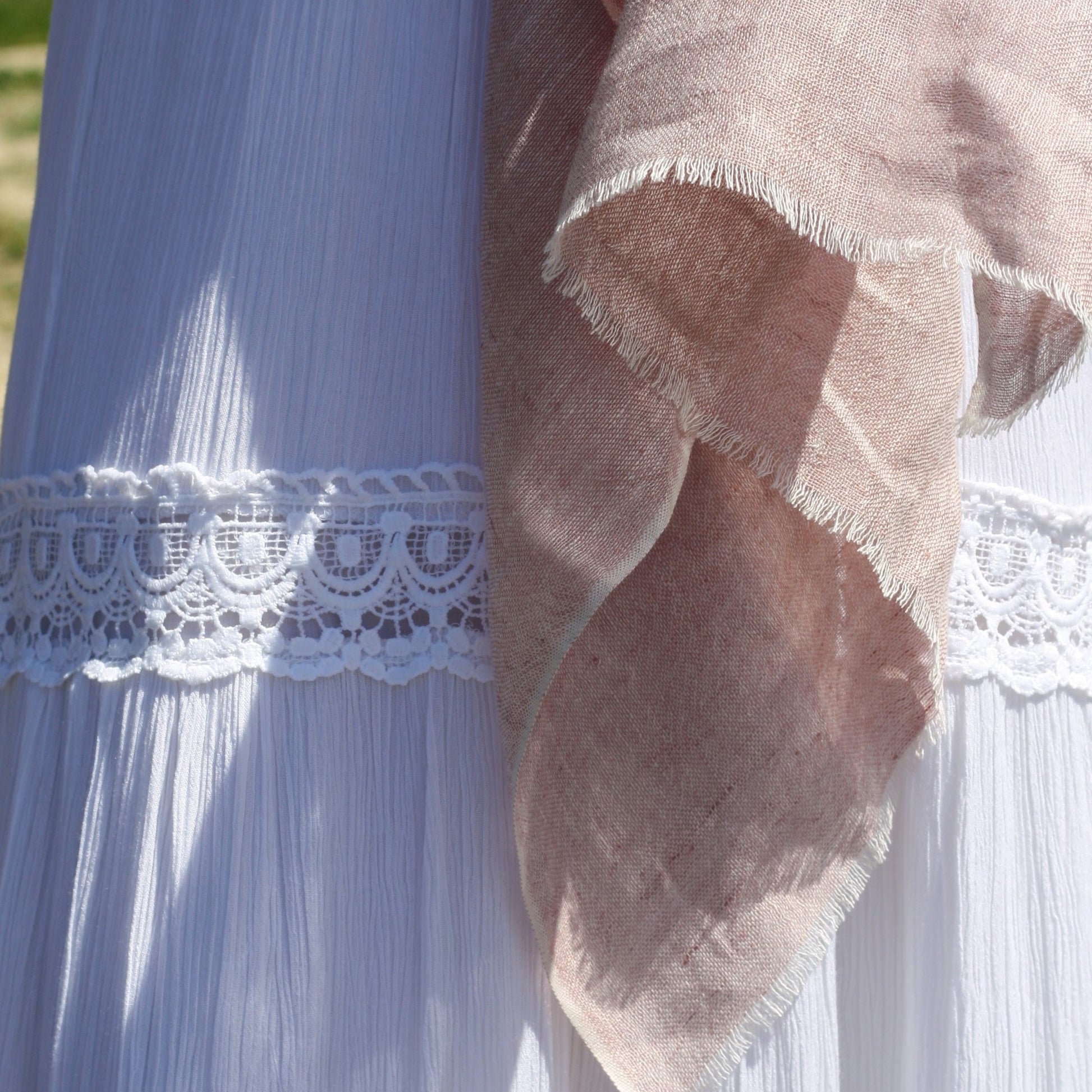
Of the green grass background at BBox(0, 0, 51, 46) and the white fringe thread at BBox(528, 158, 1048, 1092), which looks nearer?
the white fringe thread at BBox(528, 158, 1048, 1092)

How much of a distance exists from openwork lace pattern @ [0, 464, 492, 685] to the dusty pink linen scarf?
32 mm

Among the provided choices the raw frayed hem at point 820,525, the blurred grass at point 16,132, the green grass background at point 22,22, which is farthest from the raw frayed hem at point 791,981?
the green grass background at point 22,22

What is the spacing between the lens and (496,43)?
1.68 ft

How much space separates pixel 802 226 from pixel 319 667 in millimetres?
264

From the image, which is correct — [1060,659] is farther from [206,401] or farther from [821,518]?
[206,401]

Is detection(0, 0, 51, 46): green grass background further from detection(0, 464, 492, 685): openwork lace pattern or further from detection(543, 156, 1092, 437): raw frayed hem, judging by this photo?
detection(543, 156, 1092, 437): raw frayed hem

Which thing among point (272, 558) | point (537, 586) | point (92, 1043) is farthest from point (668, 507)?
point (92, 1043)

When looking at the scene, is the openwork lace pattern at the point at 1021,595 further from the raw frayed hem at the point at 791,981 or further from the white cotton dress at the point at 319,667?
the raw frayed hem at the point at 791,981

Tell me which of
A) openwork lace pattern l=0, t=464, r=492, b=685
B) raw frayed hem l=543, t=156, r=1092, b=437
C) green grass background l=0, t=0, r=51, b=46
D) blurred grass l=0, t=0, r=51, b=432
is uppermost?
green grass background l=0, t=0, r=51, b=46

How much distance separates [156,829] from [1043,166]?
1.44 feet

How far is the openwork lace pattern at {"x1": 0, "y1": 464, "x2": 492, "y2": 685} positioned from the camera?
1.60 feet

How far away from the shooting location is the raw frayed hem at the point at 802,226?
0.39 meters

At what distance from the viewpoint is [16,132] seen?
6.48 feet

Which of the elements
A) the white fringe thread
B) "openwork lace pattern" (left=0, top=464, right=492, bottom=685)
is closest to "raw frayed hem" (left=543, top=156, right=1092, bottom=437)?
the white fringe thread
